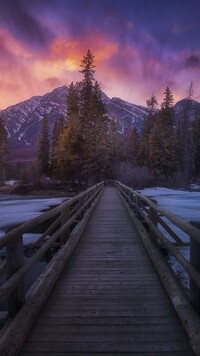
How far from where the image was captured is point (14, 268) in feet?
13.0

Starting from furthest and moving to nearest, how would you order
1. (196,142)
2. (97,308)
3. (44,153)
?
(44,153) → (196,142) → (97,308)

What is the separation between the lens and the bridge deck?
3.55 m

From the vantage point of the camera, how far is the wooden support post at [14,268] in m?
3.92

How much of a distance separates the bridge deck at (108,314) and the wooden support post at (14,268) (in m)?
0.34

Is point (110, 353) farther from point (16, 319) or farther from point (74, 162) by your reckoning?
point (74, 162)

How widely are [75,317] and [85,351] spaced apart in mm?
877

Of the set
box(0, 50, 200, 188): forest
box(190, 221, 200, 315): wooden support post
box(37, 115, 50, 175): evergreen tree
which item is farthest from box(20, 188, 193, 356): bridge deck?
box(37, 115, 50, 175): evergreen tree

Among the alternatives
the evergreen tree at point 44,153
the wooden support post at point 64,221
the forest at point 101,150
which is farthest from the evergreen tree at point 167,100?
the wooden support post at point 64,221

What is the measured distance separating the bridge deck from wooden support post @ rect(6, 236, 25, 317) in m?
0.34

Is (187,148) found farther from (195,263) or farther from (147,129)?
(195,263)

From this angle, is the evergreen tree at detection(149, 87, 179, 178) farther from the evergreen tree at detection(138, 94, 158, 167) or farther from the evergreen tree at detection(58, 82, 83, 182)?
the evergreen tree at detection(58, 82, 83, 182)

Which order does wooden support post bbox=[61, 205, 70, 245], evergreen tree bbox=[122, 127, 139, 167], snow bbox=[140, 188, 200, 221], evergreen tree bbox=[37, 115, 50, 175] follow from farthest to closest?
evergreen tree bbox=[37, 115, 50, 175]
evergreen tree bbox=[122, 127, 139, 167]
snow bbox=[140, 188, 200, 221]
wooden support post bbox=[61, 205, 70, 245]

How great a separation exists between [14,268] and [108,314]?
4.60 feet

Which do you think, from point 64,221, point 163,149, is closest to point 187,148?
point 163,149
